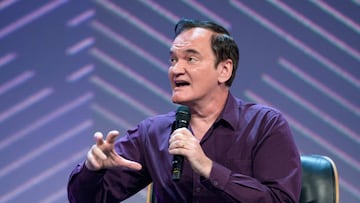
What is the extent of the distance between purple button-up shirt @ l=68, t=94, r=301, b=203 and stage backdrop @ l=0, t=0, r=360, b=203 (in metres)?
0.63

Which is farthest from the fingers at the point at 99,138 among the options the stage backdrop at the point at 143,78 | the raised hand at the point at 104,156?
the stage backdrop at the point at 143,78

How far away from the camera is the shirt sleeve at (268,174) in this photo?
1.34m

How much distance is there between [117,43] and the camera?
234 centimetres

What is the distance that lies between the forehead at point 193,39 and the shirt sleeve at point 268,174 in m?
0.30

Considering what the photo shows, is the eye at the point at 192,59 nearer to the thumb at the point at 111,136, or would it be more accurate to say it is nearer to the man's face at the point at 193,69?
the man's face at the point at 193,69

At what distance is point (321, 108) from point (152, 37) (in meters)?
0.76

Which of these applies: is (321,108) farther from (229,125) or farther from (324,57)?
(229,125)

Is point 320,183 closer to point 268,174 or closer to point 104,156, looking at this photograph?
point 268,174

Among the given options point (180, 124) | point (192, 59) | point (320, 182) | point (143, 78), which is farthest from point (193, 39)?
point (143, 78)

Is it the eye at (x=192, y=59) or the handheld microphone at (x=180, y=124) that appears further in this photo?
the eye at (x=192, y=59)

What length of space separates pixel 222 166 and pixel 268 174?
0.14 m

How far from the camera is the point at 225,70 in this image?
5.48 feet

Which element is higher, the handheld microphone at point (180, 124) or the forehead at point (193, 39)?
the forehead at point (193, 39)

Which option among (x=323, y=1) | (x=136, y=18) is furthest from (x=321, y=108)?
(x=136, y=18)
